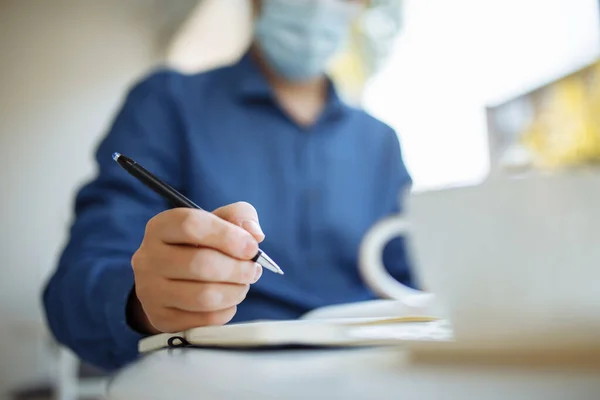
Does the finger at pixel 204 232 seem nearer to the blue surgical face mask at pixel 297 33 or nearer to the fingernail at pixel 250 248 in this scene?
the fingernail at pixel 250 248

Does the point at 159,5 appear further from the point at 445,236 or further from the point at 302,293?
the point at 445,236

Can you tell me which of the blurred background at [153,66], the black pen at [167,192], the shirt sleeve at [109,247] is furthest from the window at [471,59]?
the black pen at [167,192]

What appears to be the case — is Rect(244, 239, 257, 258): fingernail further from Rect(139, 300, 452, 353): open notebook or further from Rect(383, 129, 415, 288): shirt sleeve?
Rect(383, 129, 415, 288): shirt sleeve

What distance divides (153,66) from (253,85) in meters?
0.37

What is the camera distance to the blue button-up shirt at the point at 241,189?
9.4 inches

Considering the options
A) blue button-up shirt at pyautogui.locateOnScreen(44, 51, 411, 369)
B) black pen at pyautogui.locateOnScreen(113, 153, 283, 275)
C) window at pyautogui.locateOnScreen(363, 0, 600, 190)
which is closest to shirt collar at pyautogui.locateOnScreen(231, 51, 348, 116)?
blue button-up shirt at pyautogui.locateOnScreen(44, 51, 411, 369)

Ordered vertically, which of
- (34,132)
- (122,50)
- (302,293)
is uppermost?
(122,50)

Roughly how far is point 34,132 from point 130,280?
1.84 feet

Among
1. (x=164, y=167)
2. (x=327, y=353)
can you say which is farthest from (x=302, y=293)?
(x=327, y=353)

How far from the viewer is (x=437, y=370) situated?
0.30ft

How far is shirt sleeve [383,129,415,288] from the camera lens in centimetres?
42

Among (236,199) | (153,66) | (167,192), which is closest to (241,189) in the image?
(236,199)

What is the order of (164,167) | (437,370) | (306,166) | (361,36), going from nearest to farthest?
(437,370), (164,167), (306,166), (361,36)

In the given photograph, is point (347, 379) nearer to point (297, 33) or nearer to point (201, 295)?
point (201, 295)
